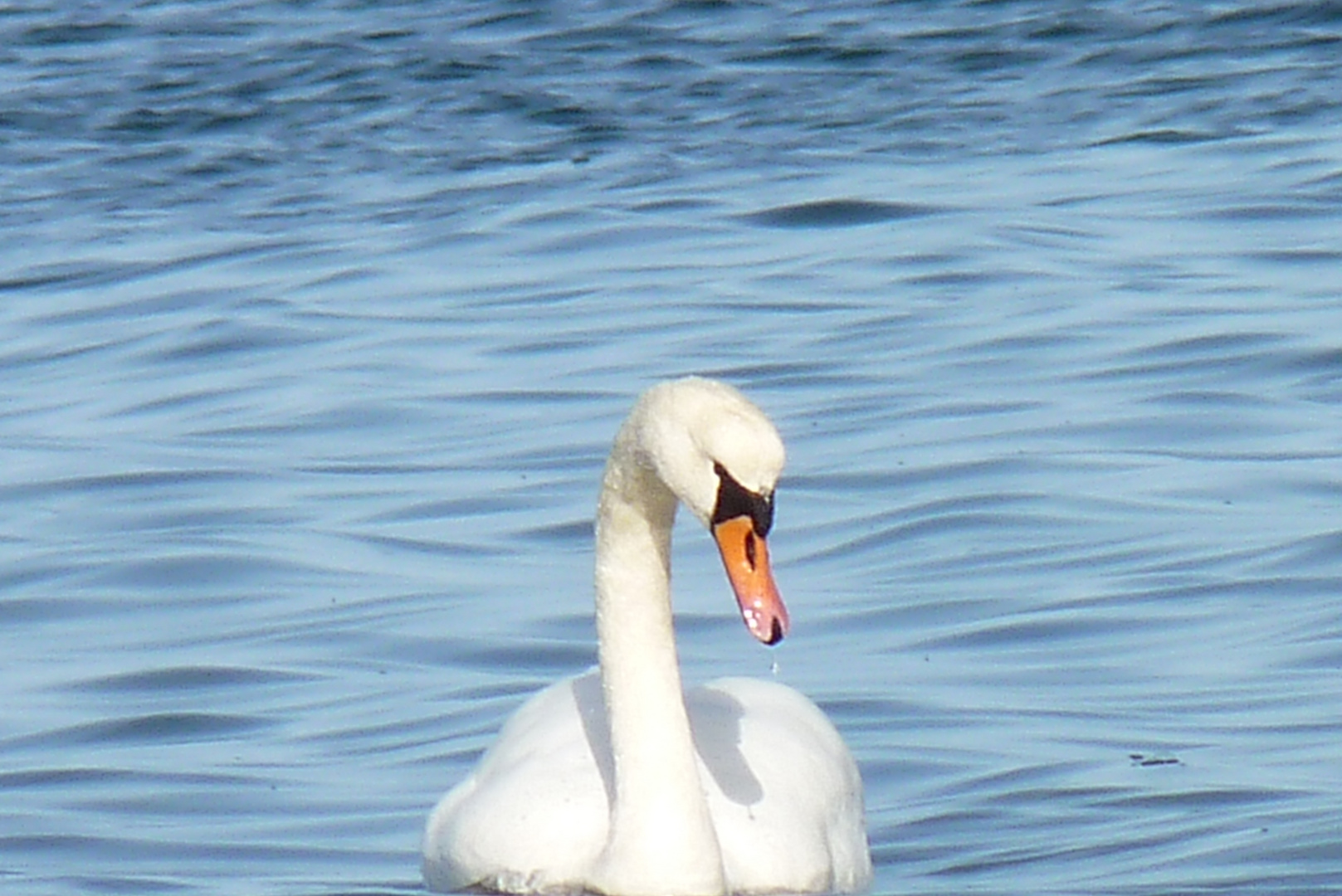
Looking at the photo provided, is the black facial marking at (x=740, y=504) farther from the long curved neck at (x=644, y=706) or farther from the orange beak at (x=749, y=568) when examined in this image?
the long curved neck at (x=644, y=706)

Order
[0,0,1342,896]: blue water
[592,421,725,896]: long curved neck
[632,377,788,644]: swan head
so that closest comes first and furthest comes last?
[632,377,788,644]: swan head, [592,421,725,896]: long curved neck, [0,0,1342,896]: blue water

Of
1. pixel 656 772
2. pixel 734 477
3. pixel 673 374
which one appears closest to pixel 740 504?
pixel 734 477

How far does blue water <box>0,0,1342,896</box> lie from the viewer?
6.29 meters

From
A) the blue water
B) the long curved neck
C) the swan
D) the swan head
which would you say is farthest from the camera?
the blue water

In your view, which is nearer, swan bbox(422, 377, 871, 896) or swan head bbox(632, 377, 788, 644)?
swan head bbox(632, 377, 788, 644)

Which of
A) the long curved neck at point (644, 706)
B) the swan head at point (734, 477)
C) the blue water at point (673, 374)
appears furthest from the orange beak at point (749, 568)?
the blue water at point (673, 374)

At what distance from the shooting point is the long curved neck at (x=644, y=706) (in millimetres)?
5238

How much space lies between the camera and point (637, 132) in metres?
13.9

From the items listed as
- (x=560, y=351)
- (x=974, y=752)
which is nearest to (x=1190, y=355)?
(x=560, y=351)

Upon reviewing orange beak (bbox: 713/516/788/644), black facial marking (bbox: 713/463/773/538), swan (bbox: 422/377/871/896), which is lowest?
swan (bbox: 422/377/871/896)

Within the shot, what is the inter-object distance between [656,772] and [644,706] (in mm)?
149

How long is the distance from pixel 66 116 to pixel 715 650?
817 centimetres

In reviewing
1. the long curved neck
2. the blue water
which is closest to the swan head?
the long curved neck

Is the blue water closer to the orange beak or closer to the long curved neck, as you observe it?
the long curved neck
